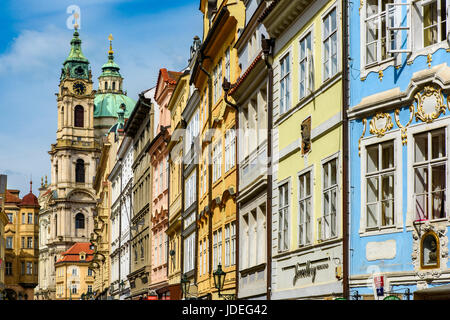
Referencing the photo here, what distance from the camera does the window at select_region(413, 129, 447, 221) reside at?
630 inches

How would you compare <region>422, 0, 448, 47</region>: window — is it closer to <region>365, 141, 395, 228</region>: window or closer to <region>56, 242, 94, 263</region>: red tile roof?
<region>365, 141, 395, 228</region>: window

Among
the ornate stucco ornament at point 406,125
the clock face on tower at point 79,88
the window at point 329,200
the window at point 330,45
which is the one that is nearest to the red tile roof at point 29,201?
the clock face on tower at point 79,88

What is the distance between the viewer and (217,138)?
35375 mm

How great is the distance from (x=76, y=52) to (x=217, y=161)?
530 ft

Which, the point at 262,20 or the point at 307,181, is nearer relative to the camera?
the point at 307,181

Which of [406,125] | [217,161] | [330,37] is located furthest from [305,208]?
[217,161]

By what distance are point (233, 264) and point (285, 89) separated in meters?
8.34

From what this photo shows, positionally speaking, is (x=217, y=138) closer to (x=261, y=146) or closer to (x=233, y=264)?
(x=233, y=264)

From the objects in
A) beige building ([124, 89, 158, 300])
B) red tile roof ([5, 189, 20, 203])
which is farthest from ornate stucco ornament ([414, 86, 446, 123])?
red tile roof ([5, 189, 20, 203])

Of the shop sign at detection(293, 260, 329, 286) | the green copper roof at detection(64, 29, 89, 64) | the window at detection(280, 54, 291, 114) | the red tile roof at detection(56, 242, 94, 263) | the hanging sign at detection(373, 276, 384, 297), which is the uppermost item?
the green copper roof at detection(64, 29, 89, 64)

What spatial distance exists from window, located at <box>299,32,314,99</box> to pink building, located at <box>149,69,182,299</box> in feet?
91.0

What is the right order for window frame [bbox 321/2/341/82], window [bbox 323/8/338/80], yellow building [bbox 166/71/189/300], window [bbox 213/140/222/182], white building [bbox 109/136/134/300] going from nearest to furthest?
window frame [bbox 321/2/341/82] < window [bbox 323/8/338/80] < window [bbox 213/140/222/182] < yellow building [bbox 166/71/189/300] < white building [bbox 109/136/134/300]

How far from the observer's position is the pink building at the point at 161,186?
52094 millimetres
